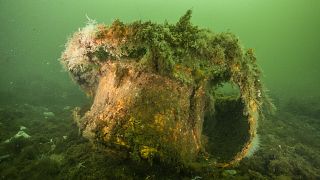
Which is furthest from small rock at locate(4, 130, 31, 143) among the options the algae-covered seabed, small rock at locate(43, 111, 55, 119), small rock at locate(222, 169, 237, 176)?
small rock at locate(222, 169, 237, 176)

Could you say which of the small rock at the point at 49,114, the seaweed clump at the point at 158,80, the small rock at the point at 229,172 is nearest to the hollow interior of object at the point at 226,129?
the small rock at the point at 229,172

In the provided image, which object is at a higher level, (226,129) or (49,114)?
(49,114)

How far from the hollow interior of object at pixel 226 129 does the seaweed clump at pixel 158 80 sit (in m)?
0.62

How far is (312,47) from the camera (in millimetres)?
52312

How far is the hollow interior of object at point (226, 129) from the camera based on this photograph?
6.21 meters

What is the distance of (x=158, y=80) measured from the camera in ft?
16.1

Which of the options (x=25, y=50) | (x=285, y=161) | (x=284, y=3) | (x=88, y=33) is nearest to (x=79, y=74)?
(x=88, y=33)

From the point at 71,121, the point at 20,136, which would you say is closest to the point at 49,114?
the point at 71,121

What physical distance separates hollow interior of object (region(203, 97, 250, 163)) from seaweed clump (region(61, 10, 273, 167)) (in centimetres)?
62

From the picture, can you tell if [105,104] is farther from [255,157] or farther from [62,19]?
[62,19]

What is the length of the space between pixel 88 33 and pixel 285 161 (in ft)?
17.5

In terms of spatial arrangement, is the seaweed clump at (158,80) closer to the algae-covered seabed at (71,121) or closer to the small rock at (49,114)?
the algae-covered seabed at (71,121)

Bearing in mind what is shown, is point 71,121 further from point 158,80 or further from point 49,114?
point 158,80

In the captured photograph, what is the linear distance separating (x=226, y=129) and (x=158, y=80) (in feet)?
9.29
